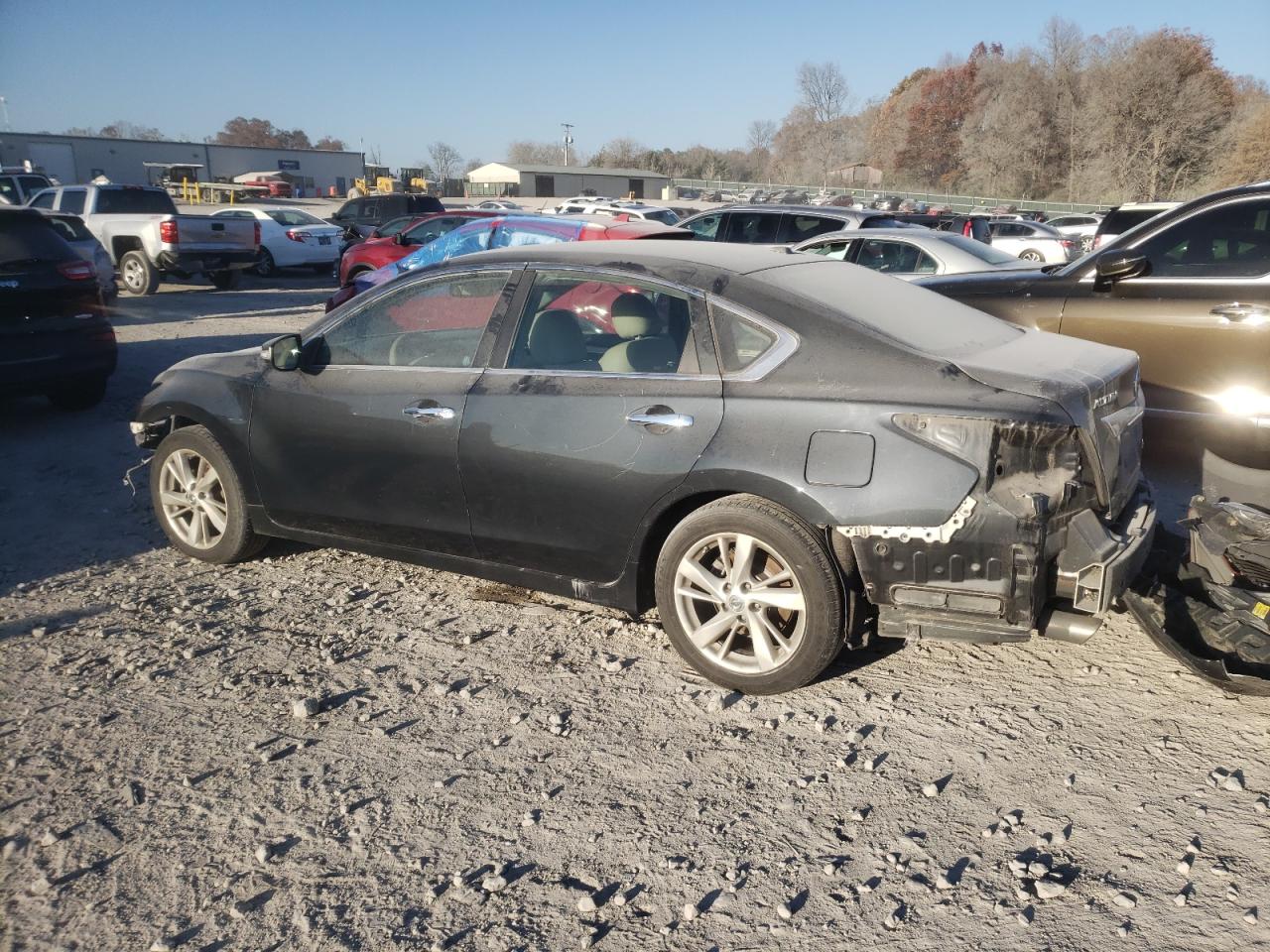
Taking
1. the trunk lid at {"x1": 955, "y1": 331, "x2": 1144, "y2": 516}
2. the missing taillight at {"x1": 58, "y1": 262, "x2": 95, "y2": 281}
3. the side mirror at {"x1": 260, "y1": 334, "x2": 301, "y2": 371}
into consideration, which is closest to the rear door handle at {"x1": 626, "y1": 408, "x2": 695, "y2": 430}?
the trunk lid at {"x1": 955, "y1": 331, "x2": 1144, "y2": 516}

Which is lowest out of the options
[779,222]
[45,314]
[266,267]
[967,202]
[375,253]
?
[266,267]

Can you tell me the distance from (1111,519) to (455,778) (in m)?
2.52

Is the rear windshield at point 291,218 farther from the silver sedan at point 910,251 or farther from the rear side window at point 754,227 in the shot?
the silver sedan at point 910,251

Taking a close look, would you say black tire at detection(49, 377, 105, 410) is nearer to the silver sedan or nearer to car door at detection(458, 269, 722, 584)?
car door at detection(458, 269, 722, 584)

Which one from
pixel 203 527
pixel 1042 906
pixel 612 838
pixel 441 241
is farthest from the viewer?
pixel 441 241

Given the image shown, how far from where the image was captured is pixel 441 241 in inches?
440

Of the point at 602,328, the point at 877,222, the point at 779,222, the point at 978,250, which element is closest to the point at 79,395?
the point at 602,328

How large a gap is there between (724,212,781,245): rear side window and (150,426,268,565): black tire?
345 inches

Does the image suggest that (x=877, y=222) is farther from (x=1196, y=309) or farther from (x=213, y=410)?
(x=213, y=410)

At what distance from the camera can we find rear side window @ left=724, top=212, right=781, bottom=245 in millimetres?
12742

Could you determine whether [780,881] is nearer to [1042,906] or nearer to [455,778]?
[1042,906]

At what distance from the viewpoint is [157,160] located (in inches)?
3014

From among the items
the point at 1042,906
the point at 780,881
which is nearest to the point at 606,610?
the point at 780,881

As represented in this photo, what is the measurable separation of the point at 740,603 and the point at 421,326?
2015 millimetres
